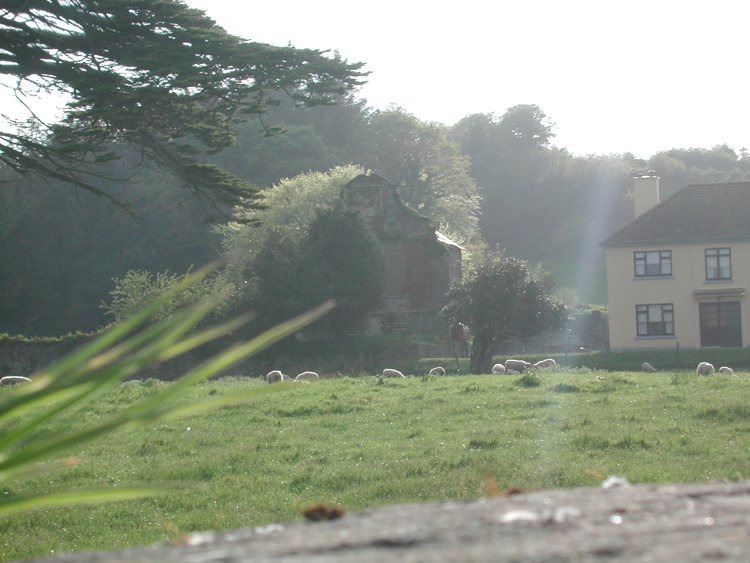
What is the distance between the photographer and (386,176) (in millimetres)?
65312

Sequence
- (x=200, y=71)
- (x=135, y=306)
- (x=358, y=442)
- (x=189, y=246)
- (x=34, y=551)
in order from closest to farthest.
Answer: (x=34, y=551) → (x=358, y=442) → (x=200, y=71) → (x=135, y=306) → (x=189, y=246)

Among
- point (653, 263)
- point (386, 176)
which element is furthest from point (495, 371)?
point (386, 176)

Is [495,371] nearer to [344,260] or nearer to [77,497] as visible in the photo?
[344,260]

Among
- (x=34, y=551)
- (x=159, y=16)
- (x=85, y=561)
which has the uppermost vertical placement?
(x=159, y=16)

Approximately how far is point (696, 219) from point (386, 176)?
3392 centimetres

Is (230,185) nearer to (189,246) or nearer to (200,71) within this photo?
(200,71)

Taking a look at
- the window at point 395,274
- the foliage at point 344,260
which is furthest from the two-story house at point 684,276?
the foliage at point 344,260

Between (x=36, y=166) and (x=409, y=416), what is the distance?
7.98 m

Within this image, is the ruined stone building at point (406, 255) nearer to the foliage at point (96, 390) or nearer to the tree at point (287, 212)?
the tree at point (287, 212)

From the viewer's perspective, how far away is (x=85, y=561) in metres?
1.07

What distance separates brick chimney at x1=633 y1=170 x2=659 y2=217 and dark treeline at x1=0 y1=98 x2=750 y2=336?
1981cm

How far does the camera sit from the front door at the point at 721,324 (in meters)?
34.7

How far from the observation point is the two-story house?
114ft

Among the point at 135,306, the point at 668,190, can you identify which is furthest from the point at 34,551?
the point at 668,190
